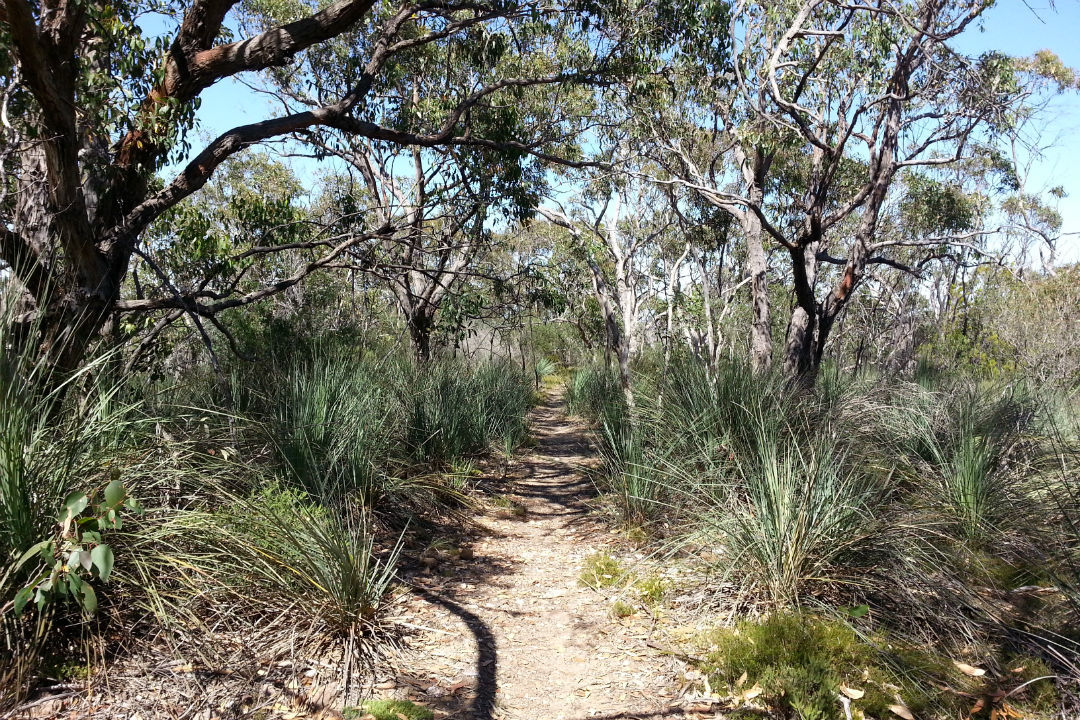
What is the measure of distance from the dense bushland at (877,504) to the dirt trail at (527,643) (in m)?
0.54

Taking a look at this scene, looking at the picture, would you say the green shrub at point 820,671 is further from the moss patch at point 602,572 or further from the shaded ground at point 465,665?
the moss patch at point 602,572

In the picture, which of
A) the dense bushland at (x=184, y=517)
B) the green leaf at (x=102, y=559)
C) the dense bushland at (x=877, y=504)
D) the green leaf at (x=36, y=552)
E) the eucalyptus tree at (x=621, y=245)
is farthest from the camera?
the eucalyptus tree at (x=621, y=245)

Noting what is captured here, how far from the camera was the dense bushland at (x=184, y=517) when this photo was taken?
291 centimetres

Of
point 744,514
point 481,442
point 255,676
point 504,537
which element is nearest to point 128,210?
point 255,676

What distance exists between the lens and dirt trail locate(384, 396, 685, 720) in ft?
11.5

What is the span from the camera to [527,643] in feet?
13.9

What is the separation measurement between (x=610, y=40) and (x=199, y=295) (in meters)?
4.74

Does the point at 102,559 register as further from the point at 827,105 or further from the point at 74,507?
the point at 827,105

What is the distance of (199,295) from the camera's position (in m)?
5.39

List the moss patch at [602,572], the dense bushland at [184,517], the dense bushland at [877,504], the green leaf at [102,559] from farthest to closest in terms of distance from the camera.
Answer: the moss patch at [602,572] → the dense bushland at [877,504] → the dense bushland at [184,517] → the green leaf at [102,559]

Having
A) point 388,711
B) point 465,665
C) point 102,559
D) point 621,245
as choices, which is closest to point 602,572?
point 465,665

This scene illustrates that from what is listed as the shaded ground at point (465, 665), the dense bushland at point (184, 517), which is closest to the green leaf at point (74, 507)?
the dense bushland at point (184, 517)

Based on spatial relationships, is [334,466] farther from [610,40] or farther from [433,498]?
[610,40]

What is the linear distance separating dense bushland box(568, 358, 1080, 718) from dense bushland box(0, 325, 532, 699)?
2.00m
